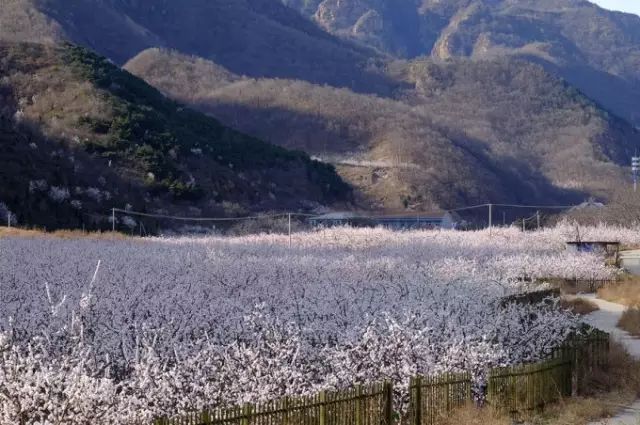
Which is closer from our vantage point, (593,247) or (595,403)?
(595,403)

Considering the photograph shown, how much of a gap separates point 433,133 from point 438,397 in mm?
119331

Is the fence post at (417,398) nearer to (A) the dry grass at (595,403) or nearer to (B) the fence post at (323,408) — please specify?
(A) the dry grass at (595,403)

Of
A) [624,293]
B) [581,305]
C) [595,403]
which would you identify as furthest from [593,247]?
[595,403]

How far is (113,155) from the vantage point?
69.3 meters

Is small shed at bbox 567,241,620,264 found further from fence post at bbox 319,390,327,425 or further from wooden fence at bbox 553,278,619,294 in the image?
fence post at bbox 319,390,327,425

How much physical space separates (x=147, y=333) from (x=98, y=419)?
2.80 metres

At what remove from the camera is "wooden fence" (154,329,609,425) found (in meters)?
10.4

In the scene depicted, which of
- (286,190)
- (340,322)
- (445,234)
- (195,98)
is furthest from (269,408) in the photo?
(195,98)

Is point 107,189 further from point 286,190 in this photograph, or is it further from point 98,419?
point 98,419

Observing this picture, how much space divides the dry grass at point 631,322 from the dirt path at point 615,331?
0.55 feet

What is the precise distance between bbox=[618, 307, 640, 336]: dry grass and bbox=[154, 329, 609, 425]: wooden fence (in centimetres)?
677

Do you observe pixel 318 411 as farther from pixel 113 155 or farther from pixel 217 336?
pixel 113 155

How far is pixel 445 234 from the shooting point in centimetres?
5338

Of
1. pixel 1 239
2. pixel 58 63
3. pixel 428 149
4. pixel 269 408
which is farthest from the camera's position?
pixel 428 149
